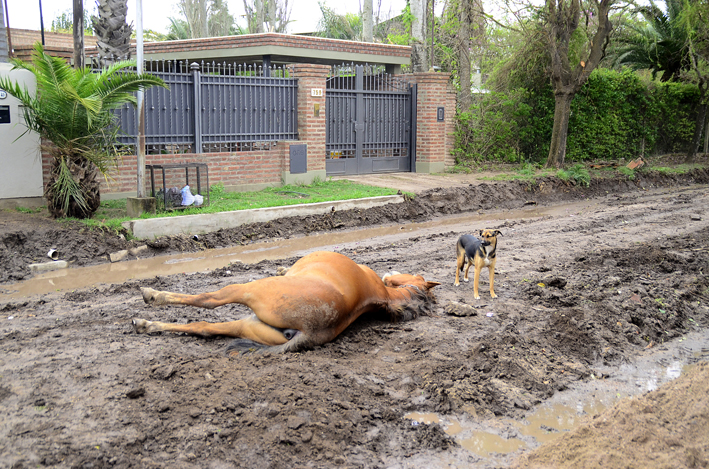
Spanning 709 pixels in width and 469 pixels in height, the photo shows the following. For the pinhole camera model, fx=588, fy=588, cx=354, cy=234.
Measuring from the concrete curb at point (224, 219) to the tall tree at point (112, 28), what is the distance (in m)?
4.53

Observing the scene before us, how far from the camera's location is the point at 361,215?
12.0m

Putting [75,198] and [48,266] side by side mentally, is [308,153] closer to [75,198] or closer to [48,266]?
[75,198]

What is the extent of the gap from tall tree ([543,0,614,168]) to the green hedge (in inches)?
51.1

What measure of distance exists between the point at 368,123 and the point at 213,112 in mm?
5076

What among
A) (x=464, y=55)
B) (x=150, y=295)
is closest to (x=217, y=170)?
(x=150, y=295)

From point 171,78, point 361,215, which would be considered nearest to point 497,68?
point 361,215

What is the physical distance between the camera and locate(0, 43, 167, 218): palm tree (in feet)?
29.8

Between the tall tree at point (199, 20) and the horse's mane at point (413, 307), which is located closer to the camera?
the horse's mane at point (413, 307)

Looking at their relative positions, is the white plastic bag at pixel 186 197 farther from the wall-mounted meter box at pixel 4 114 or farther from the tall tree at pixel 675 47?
the tall tree at pixel 675 47

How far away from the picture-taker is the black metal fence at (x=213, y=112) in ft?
40.2

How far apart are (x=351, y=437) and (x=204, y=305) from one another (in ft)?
5.39

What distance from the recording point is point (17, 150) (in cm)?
1012

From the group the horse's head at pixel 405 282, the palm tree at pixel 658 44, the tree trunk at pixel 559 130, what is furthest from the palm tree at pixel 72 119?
the palm tree at pixel 658 44

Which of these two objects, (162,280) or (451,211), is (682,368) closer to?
(162,280)
